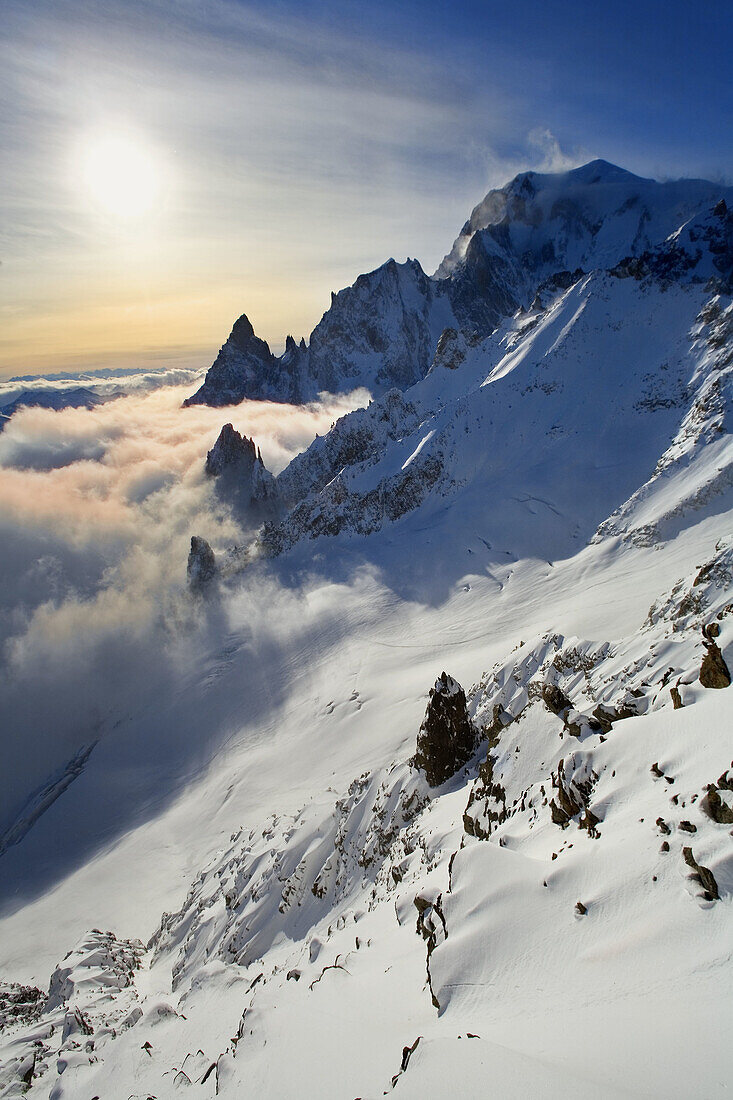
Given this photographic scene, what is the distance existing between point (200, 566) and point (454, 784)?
302ft

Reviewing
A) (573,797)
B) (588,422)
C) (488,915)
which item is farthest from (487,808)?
(588,422)

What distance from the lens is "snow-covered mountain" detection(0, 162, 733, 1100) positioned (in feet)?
34.3

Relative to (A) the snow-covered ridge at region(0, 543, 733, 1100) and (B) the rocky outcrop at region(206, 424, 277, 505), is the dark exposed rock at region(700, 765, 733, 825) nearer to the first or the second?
(A) the snow-covered ridge at region(0, 543, 733, 1100)

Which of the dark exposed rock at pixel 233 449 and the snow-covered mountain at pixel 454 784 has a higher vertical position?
the dark exposed rock at pixel 233 449

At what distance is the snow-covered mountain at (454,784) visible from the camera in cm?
1045

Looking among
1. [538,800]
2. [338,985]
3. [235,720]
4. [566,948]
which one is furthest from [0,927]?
[566,948]

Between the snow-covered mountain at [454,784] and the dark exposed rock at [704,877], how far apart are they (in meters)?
0.07

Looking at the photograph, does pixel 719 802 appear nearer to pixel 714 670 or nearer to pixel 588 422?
pixel 714 670

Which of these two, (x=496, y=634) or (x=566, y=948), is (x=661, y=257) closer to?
(x=496, y=634)

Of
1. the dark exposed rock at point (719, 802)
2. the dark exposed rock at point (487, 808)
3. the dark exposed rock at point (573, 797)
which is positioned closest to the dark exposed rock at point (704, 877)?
the dark exposed rock at point (719, 802)

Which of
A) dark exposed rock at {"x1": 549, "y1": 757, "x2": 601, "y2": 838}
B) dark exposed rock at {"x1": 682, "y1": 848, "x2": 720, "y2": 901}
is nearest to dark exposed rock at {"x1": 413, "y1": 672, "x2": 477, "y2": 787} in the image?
dark exposed rock at {"x1": 549, "y1": 757, "x2": 601, "y2": 838}

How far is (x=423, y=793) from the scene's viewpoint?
31.3m

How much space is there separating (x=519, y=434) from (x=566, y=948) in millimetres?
88026

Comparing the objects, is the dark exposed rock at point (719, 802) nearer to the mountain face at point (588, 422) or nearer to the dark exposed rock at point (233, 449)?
the mountain face at point (588, 422)
